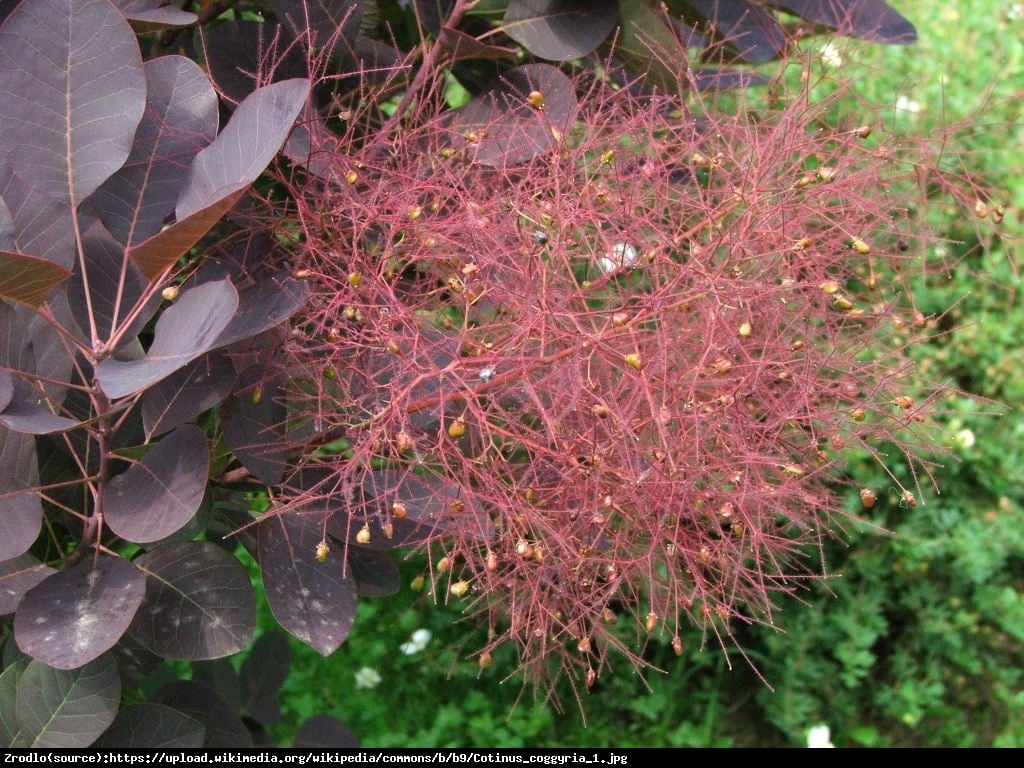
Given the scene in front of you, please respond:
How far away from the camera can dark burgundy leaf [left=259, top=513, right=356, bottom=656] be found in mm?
1201

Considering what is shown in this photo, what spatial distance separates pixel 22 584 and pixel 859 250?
3.54ft

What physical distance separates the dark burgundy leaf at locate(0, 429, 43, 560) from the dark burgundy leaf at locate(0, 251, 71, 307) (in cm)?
23

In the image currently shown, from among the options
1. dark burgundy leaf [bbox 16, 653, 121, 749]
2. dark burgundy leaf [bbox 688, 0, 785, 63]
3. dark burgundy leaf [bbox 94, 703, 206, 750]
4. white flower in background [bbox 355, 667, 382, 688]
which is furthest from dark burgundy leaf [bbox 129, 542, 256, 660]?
white flower in background [bbox 355, 667, 382, 688]

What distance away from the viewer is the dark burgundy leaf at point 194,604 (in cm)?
118

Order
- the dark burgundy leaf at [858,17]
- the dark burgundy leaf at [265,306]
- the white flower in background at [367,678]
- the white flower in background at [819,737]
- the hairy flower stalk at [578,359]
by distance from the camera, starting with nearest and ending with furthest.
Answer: the dark burgundy leaf at [265,306], the hairy flower stalk at [578,359], the dark burgundy leaf at [858,17], the white flower in background at [819,737], the white flower in background at [367,678]

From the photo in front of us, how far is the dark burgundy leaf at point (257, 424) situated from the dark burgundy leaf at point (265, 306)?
0.10 meters

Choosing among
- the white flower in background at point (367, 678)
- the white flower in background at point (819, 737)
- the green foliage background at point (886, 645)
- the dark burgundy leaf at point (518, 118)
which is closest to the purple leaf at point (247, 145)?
the dark burgundy leaf at point (518, 118)

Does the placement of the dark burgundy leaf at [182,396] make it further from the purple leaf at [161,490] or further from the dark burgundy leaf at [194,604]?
the dark burgundy leaf at [194,604]

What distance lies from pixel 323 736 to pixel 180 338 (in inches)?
52.6

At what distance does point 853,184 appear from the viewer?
136 centimetres

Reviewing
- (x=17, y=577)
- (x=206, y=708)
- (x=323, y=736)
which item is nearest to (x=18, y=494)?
(x=17, y=577)

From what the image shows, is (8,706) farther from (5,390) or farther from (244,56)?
(244,56)

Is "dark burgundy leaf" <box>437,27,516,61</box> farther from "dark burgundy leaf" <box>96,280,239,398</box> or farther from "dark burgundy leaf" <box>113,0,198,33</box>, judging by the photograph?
"dark burgundy leaf" <box>96,280,239,398</box>

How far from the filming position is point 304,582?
1.23 metres
